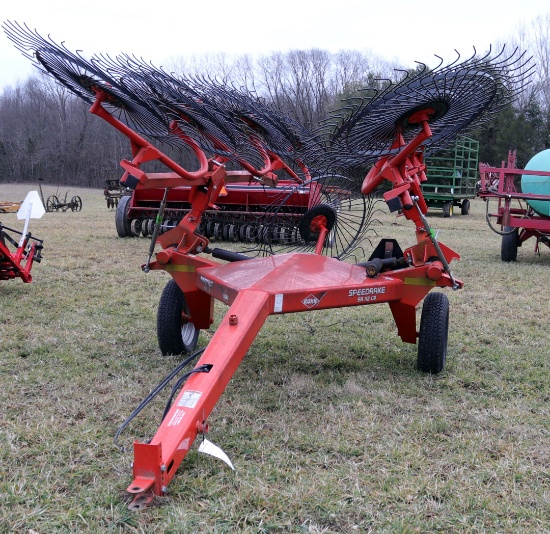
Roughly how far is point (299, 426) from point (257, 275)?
1.04m

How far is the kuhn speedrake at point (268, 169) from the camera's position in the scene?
11.1 ft

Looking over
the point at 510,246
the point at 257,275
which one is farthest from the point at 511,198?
the point at 257,275

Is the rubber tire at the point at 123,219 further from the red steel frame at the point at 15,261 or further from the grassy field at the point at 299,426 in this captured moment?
the grassy field at the point at 299,426

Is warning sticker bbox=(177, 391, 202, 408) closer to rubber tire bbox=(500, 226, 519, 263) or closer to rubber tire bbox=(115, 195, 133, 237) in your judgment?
rubber tire bbox=(500, 226, 519, 263)

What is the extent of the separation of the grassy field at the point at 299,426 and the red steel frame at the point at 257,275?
385 millimetres

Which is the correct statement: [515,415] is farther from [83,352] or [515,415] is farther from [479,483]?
[83,352]

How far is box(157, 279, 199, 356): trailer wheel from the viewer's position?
4.19 metres

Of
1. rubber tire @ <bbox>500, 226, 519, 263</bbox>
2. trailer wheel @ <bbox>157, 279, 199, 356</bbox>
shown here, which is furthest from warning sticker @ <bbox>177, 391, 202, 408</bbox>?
rubber tire @ <bbox>500, 226, 519, 263</bbox>

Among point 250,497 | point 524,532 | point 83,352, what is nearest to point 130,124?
point 83,352

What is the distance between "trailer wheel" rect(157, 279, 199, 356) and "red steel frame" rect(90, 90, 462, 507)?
3.6 inches

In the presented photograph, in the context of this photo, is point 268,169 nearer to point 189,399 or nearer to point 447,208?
point 189,399

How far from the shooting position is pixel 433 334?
3811 millimetres

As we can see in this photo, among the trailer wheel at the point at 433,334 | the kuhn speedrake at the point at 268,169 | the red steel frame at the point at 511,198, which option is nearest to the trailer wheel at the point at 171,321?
the kuhn speedrake at the point at 268,169

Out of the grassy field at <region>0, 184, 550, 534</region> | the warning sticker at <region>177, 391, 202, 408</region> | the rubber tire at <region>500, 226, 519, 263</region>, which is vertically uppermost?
the warning sticker at <region>177, 391, 202, 408</region>
